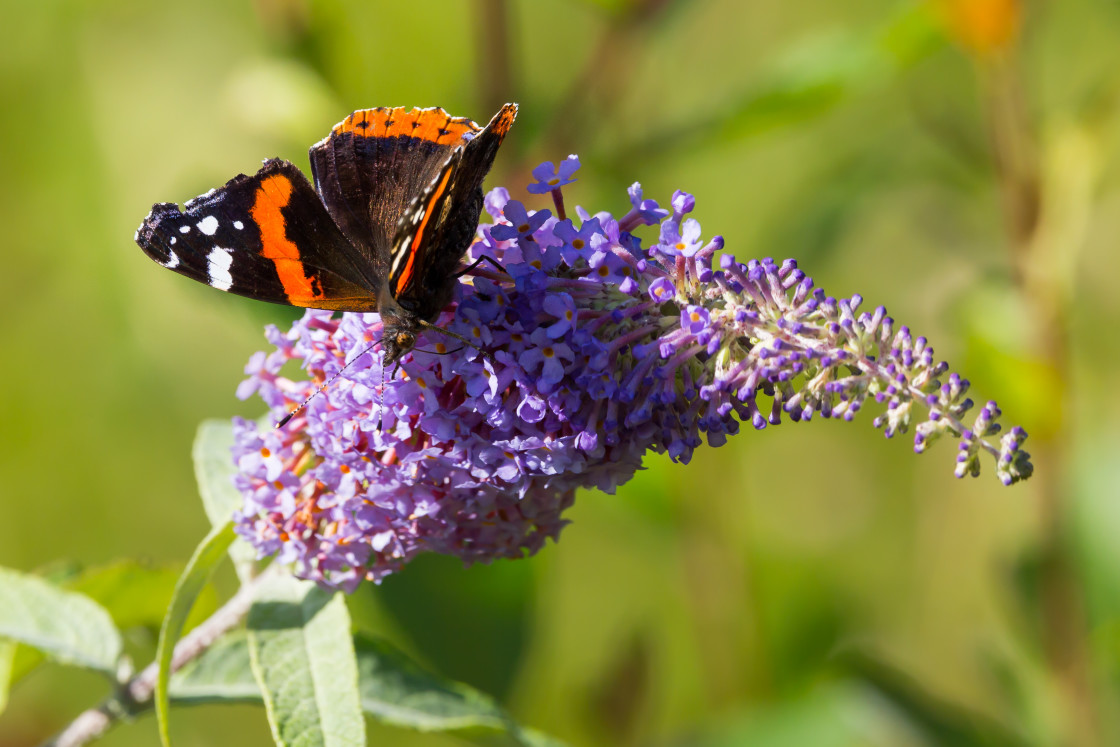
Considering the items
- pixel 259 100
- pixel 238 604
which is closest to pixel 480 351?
pixel 238 604

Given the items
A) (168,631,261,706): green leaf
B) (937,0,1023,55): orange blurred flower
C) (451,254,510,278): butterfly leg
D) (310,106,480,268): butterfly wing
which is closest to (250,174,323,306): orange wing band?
(310,106,480,268): butterfly wing

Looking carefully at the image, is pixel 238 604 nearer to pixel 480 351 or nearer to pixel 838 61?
pixel 480 351

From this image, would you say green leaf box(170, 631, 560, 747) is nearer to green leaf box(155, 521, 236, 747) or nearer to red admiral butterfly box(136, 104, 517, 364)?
green leaf box(155, 521, 236, 747)

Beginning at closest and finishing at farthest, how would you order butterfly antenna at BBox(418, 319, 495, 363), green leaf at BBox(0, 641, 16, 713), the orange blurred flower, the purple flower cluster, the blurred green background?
the purple flower cluster
butterfly antenna at BBox(418, 319, 495, 363)
green leaf at BBox(0, 641, 16, 713)
the orange blurred flower
the blurred green background

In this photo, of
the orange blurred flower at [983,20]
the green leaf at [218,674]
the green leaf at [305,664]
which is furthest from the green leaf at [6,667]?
the orange blurred flower at [983,20]

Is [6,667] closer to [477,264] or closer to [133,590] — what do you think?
[133,590]

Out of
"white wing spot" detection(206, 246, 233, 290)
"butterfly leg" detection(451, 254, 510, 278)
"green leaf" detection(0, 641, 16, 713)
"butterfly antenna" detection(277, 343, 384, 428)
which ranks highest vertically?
"butterfly leg" detection(451, 254, 510, 278)

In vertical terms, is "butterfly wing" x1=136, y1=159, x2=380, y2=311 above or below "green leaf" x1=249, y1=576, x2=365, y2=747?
above

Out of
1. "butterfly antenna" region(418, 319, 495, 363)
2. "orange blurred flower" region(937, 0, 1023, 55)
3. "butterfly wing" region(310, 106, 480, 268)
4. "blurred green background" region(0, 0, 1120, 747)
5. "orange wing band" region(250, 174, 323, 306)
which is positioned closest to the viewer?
"butterfly antenna" region(418, 319, 495, 363)
